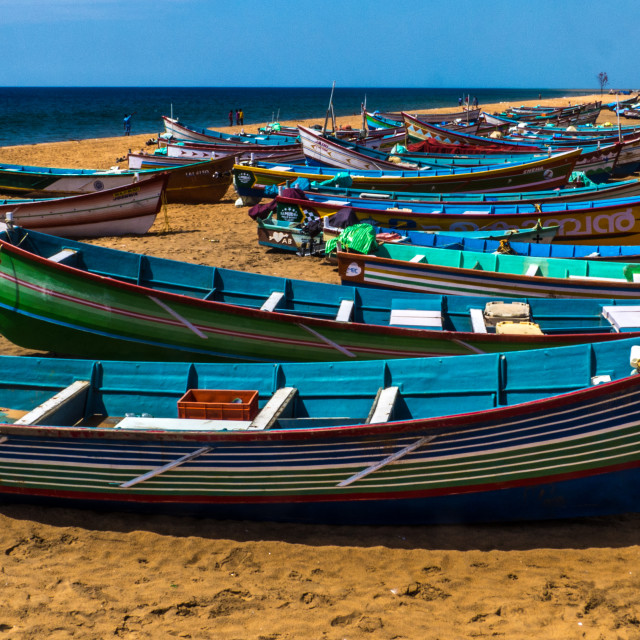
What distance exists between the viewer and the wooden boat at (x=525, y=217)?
508 inches

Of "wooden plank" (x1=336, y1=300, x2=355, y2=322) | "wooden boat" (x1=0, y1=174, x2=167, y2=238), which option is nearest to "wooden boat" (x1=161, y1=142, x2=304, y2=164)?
"wooden boat" (x1=0, y1=174, x2=167, y2=238)

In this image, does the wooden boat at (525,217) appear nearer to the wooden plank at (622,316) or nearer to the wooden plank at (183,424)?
the wooden plank at (622,316)

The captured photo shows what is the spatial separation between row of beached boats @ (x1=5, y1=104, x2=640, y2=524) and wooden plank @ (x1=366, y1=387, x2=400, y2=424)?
0.09 ft

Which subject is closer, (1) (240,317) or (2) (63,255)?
(1) (240,317)

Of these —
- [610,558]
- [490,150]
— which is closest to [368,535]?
[610,558]

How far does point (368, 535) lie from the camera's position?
229 inches

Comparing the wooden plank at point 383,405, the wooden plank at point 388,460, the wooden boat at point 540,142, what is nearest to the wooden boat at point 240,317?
the wooden plank at point 383,405

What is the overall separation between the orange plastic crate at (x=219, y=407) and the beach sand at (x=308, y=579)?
3.24 feet

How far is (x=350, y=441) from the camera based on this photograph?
5.41 m

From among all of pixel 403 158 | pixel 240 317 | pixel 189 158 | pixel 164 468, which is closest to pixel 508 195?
pixel 403 158

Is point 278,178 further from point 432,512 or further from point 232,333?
point 432,512

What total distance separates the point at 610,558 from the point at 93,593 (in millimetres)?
4198

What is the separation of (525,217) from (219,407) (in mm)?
9133

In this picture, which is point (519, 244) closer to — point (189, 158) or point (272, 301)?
point (272, 301)
